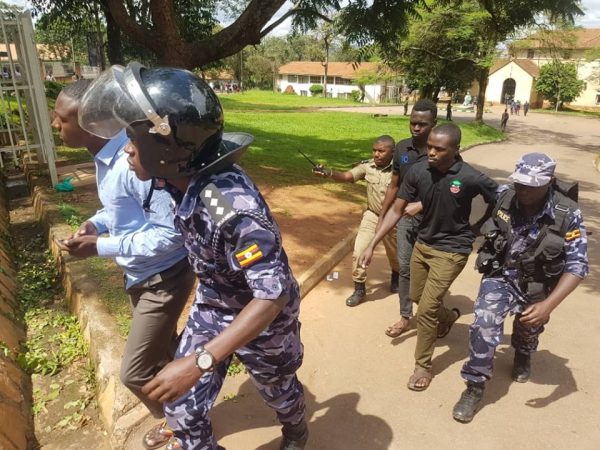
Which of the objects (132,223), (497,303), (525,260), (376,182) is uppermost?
(132,223)

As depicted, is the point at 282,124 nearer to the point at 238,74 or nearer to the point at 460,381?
the point at 460,381

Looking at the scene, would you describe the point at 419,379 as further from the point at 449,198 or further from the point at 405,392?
the point at 449,198

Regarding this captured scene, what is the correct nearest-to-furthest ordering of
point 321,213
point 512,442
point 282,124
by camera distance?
point 512,442, point 321,213, point 282,124

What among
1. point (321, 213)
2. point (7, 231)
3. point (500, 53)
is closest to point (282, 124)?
point (500, 53)

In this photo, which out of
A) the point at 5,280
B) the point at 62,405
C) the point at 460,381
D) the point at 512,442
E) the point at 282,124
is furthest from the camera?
the point at 282,124

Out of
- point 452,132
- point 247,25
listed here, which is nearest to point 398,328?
point 452,132

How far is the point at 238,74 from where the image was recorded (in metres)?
67.5

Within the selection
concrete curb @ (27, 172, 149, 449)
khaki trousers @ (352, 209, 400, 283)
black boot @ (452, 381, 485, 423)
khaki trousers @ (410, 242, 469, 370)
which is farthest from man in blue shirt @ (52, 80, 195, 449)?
khaki trousers @ (352, 209, 400, 283)

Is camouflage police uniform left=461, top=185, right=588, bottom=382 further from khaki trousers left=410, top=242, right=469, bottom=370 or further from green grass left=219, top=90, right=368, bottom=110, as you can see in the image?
green grass left=219, top=90, right=368, bottom=110

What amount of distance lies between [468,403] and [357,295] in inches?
67.8

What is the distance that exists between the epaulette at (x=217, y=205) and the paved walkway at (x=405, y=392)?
5.63 feet

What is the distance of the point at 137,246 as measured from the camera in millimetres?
2273

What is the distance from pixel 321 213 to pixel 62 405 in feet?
15.0

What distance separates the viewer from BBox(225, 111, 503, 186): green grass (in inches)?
395
